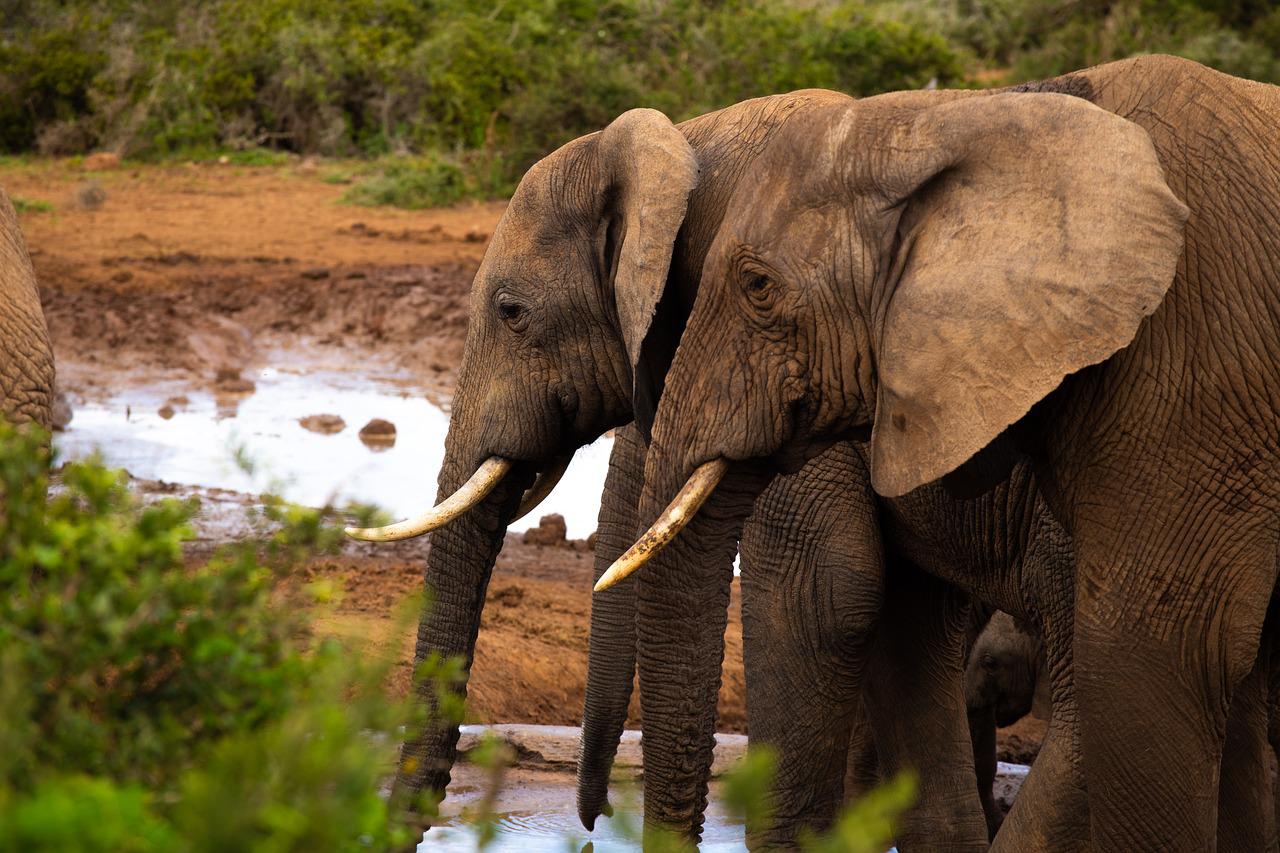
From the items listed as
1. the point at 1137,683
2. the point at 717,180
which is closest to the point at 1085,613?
the point at 1137,683

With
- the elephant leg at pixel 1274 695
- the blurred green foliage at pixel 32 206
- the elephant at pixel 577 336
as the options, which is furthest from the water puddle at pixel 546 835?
the blurred green foliage at pixel 32 206

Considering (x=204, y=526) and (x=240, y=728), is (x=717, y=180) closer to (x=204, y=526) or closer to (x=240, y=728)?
(x=240, y=728)

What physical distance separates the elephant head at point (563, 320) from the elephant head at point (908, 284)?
1.29 ft

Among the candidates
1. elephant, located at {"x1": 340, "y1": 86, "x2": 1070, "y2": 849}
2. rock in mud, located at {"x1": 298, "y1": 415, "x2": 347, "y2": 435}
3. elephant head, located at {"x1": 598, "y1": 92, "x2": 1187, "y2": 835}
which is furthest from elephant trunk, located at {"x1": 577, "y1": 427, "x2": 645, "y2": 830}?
rock in mud, located at {"x1": 298, "y1": 415, "x2": 347, "y2": 435}

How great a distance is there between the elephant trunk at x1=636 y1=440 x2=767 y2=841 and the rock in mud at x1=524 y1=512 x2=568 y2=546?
3751 mm

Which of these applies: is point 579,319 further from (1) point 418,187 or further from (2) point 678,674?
(1) point 418,187

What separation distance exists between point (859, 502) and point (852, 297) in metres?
0.79

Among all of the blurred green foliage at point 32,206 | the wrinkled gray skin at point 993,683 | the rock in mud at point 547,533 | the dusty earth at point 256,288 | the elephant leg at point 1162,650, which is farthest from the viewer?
the blurred green foliage at point 32,206

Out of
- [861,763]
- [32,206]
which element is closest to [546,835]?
[861,763]

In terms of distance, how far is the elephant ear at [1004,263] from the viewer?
2.80 meters

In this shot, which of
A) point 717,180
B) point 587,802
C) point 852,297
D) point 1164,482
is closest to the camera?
point 1164,482

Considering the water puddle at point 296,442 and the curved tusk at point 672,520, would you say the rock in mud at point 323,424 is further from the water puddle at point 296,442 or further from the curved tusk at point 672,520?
the curved tusk at point 672,520

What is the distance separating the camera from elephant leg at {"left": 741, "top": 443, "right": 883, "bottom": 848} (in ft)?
12.4

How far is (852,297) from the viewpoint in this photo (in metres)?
3.11
